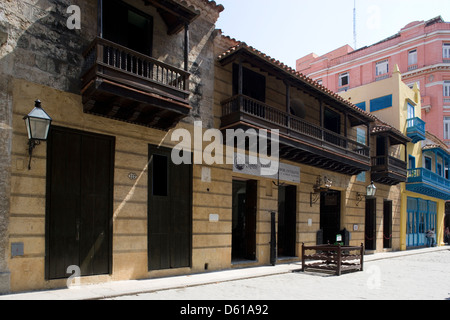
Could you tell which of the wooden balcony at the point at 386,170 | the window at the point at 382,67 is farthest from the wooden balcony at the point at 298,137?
the window at the point at 382,67

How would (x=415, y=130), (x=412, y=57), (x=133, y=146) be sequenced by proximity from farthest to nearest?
1. (x=412, y=57)
2. (x=415, y=130)
3. (x=133, y=146)

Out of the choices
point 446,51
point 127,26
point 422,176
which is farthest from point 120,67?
point 446,51

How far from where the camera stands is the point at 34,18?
8.02 metres

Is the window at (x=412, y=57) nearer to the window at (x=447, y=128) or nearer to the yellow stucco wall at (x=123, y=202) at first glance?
the window at (x=447, y=128)

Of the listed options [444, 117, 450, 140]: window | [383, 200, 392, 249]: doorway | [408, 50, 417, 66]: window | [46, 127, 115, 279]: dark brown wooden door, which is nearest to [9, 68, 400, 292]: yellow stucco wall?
[46, 127, 115, 279]: dark brown wooden door

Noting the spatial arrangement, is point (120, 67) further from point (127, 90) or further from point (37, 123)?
point (37, 123)

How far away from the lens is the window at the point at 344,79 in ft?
121

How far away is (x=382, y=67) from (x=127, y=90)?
3243 cm

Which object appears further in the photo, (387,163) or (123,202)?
(387,163)

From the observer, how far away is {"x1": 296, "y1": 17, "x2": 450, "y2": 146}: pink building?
32000 mm

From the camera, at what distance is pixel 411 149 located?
82.3ft

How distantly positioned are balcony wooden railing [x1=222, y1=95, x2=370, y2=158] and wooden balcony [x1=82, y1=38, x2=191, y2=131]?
2.16 metres

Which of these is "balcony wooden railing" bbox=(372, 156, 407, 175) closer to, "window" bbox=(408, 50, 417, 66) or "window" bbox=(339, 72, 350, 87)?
"window" bbox=(408, 50, 417, 66)
